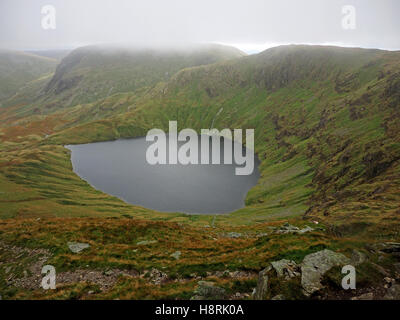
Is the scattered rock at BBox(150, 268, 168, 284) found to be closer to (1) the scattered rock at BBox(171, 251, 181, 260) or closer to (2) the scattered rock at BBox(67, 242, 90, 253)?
(1) the scattered rock at BBox(171, 251, 181, 260)

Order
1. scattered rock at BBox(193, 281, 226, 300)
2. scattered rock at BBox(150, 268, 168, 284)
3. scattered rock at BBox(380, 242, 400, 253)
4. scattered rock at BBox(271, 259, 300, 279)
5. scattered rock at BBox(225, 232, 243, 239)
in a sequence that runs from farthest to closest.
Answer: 1. scattered rock at BBox(225, 232, 243, 239)
2. scattered rock at BBox(150, 268, 168, 284)
3. scattered rock at BBox(380, 242, 400, 253)
4. scattered rock at BBox(193, 281, 226, 300)
5. scattered rock at BBox(271, 259, 300, 279)

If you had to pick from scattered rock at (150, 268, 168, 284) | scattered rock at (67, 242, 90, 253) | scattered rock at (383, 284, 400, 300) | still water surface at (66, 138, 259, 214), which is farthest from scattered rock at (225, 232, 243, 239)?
still water surface at (66, 138, 259, 214)

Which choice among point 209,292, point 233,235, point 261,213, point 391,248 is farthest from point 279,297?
point 261,213

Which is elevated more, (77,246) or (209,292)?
(209,292)

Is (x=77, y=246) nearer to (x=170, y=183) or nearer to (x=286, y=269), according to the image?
(x=286, y=269)

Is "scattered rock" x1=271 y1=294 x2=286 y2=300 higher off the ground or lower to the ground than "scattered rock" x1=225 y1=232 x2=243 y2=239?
higher

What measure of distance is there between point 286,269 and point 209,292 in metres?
5.76

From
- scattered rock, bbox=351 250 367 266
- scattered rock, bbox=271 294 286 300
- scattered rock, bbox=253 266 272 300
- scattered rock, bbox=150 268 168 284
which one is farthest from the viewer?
scattered rock, bbox=150 268 168 284

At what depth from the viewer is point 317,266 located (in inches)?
664

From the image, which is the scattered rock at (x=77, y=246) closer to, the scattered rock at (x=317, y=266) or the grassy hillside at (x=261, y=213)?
the grassy hillside at (x=261, y=213)

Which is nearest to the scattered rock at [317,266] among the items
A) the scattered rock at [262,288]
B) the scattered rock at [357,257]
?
the scattered rock at [357,257]

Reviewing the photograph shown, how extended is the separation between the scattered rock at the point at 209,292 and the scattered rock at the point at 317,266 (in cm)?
571

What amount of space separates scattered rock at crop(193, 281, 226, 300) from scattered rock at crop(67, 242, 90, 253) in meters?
18.2

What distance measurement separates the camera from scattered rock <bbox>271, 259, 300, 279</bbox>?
1653cm
